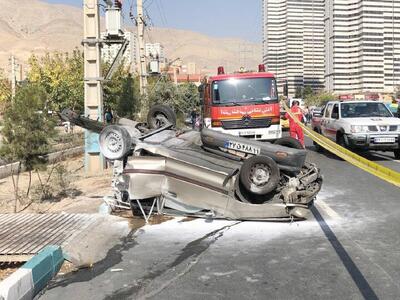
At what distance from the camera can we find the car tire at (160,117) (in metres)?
9.84

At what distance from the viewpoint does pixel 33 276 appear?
455 cm

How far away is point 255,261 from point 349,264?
3.09ft

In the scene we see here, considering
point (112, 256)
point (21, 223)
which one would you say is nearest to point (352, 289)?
point (112, 256)

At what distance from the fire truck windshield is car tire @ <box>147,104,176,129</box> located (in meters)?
4.24

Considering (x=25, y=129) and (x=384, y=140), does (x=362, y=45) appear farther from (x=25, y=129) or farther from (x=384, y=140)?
(x=25, y=129)

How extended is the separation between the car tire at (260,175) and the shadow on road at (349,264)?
848 mm

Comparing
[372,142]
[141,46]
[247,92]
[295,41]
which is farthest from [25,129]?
[295,41]

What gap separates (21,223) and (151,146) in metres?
2.05

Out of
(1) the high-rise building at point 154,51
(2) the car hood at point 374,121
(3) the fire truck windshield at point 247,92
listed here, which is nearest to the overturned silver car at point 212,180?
(3) the fire truck windshield at point 247,92

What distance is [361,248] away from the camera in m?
5.64

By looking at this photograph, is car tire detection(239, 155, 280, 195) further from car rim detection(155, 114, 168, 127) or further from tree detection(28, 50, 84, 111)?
tree detection(28, 50, 84, 111)

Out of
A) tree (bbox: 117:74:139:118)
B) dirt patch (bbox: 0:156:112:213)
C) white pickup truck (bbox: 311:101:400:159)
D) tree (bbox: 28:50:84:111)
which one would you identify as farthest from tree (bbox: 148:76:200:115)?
dirt patch (bbox: 0:156:112:213)

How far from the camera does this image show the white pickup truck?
1350 centimetres

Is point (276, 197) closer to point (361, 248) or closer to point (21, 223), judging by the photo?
point (361, 248)
